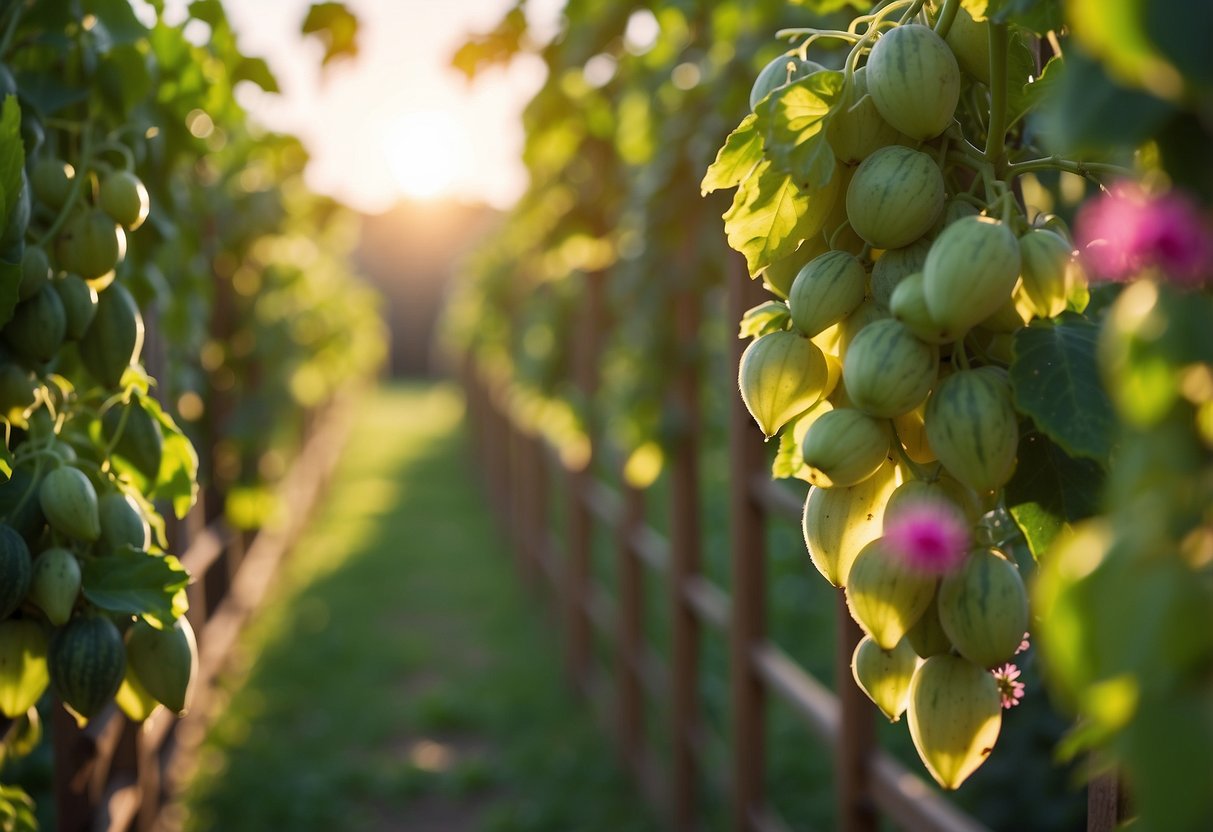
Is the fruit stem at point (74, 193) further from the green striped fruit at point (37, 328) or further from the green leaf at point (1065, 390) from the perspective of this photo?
the green leaf at point (1065, 390)

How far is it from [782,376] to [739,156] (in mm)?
137

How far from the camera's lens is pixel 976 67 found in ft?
1.97

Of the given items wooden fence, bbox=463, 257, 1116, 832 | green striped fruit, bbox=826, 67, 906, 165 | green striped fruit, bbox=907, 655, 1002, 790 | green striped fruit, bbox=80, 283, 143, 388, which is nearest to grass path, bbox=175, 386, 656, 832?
wooden fence, bbox=463, 257, 1116, 832

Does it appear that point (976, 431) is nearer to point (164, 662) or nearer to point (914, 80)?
point (914, 80)

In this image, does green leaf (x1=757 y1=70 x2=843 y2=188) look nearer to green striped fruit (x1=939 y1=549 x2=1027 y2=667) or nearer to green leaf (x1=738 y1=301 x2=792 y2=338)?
green leaf (x1=738 y1=301 x2=792 y2=338)

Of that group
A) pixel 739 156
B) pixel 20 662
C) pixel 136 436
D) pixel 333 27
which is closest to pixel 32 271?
pixel 136 436

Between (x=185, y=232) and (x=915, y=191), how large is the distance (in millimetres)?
1133

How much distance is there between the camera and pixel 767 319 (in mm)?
630

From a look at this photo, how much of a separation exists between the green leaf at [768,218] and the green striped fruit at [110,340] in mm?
506

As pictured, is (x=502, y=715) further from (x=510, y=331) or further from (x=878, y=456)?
(x=878, y=456)

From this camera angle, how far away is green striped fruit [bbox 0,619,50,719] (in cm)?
73

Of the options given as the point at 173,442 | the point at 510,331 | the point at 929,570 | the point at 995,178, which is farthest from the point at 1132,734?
the point at 510,331

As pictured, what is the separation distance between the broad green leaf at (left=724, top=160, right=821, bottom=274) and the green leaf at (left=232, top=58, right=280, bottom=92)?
858 millimetres

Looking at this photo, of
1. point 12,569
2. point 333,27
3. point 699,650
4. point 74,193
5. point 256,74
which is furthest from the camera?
point 699,650
